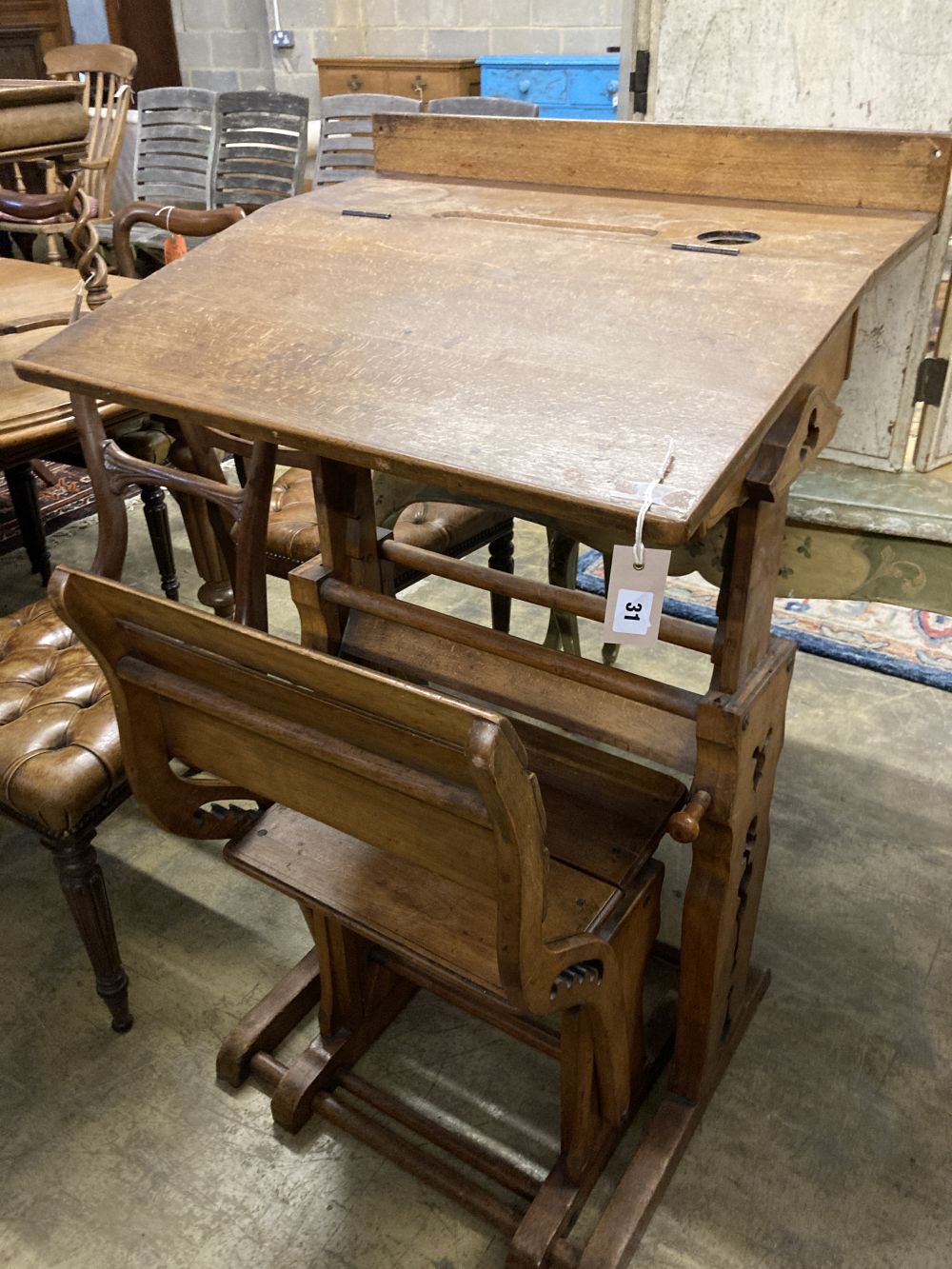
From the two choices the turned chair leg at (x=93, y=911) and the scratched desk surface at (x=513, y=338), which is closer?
the scratched desk surface at (x=513, y=338)

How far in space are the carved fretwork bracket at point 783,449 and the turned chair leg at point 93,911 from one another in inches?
43.9

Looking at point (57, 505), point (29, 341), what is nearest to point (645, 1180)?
point (29, 341)

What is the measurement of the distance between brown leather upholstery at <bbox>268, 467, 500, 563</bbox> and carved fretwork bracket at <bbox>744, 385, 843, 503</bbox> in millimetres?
1068

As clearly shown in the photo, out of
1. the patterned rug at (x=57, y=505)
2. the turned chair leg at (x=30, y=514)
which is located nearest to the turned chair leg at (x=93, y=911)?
the turned chair leg at (x=30, y=514)

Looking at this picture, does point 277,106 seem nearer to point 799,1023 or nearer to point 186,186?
point 186,186

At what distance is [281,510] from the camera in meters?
2.21

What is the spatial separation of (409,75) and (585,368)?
19.1ft

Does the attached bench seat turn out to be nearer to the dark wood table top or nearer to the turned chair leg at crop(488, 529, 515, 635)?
the dark wood table top

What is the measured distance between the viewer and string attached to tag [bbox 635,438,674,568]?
88 cm

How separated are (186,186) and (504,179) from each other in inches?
147

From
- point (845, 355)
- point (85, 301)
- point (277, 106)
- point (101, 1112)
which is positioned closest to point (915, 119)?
point (845, 355)

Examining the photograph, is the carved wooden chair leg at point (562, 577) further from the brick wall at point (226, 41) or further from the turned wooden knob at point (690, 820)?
the brick wall at point (226, 41)

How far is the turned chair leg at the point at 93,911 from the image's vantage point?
5.13 ft

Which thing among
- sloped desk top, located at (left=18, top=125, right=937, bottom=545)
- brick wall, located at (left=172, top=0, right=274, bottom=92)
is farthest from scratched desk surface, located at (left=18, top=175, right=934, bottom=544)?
brick wall, located at (left=172, top=0, right=274, bottom=92)
